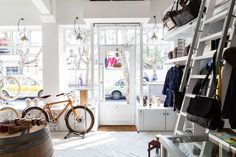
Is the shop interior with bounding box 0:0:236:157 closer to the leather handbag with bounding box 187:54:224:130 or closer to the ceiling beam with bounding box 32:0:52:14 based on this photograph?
the ceiling beam with bounding box 32:0:52:14

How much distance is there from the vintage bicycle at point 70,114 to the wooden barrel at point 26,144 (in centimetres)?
289

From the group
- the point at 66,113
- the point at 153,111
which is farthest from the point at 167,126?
the point at 66,113

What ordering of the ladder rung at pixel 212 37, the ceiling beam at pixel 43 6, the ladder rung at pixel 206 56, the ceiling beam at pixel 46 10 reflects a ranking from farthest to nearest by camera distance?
the ceiling beam at pixel 46 10 → the ceiling beam at pixel 43 6 → the ladder rung at pixel 206 56 → the ladder rung at pixel 212 37

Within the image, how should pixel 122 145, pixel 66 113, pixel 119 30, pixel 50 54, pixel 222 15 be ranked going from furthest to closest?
pixel 119 30, pixel 50 54, pixel 66 113, pixel 122 145, pixel 222 15

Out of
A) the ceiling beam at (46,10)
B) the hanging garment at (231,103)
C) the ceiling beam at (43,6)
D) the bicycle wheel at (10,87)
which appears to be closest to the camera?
the hanging garment at (231,103)

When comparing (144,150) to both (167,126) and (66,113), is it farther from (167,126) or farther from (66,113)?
(66,113)

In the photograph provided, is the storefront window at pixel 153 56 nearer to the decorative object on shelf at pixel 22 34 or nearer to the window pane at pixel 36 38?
the window pane at pixel 36 38

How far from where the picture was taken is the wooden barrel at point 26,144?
1531 mm

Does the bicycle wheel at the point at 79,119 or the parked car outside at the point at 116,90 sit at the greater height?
the parked car outside at the point at 116,90

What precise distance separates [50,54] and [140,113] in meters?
2.51

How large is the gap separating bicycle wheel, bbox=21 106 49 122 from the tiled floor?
50cm

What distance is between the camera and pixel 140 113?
475 centimetres

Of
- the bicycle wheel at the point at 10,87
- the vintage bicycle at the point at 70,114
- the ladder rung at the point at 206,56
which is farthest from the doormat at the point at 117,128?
the ladder rung at the point at 206,56

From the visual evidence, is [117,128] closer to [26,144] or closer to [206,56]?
[206,56]
